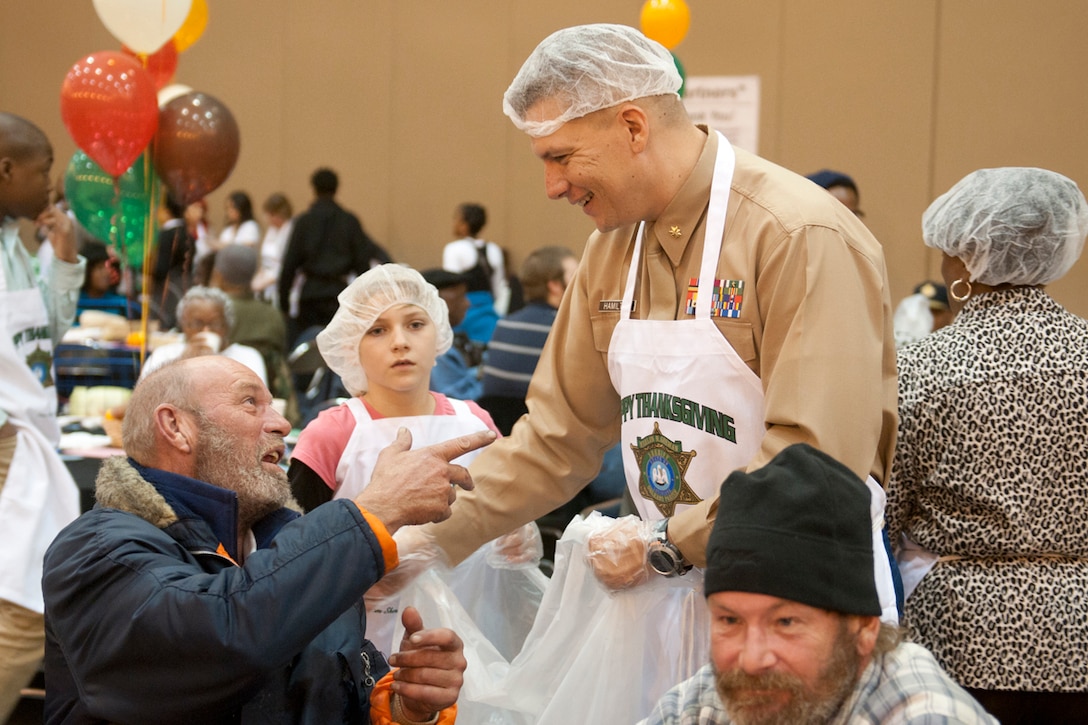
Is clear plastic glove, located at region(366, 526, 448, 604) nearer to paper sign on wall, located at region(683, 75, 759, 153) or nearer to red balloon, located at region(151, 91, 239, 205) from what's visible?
red balloon, located at region(151, 91, 239, 205)

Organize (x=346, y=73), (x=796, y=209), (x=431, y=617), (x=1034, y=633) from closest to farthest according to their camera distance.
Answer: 1. (x=796, y=209)
2. (x=1034, y=633)
3. (x=431, y=617)
4. (x=346, y=73)

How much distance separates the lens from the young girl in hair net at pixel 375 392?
9.71 feet

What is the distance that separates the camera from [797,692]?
1.38 m

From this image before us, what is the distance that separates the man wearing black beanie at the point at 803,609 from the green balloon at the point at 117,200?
12.8 ft

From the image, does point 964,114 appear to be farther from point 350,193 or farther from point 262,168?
point 262,168

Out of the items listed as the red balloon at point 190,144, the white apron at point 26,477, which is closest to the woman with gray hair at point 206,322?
the red balloon at point 190,144

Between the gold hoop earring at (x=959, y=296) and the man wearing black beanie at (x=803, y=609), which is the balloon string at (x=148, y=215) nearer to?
the gold hoop earring at (x=959, y=296)

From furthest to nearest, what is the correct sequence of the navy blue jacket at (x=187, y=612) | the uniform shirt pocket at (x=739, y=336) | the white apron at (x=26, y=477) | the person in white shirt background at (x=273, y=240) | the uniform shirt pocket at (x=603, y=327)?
the person in white shirt background at (x=273, y=240)
the white apron at (x=26, y=477)
the uniform shirt pocket at (x=603, y=327)
the uniform shirt pocket at (x=739, y=336)
the navy blue jacket at (x=187, y=612)

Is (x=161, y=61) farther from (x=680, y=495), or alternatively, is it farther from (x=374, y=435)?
(x=680, y=495)

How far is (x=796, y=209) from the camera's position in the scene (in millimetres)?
1982

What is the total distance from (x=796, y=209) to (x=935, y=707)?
910mm

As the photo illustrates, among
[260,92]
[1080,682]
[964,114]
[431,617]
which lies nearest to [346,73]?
[260,92]

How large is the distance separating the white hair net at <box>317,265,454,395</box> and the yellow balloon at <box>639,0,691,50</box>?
2.99 m

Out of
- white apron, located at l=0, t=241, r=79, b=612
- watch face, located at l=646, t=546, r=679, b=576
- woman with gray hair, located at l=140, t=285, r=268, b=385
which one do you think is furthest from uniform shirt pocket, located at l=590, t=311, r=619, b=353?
woman with gray hair, located at l=140, t=285, r=268, b=385
